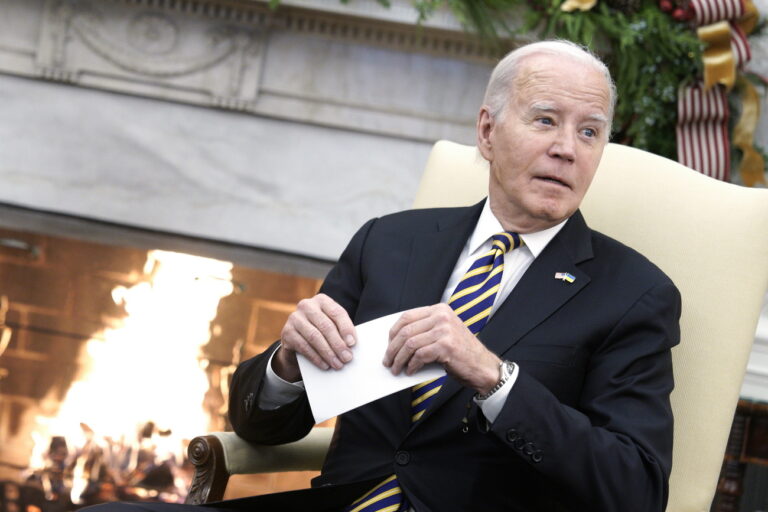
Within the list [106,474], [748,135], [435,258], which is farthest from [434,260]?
[748,135]

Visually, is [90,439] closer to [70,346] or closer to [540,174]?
[70,346]

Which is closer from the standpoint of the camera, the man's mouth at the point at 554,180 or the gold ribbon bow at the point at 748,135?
the man's mouth at the point at 554,180

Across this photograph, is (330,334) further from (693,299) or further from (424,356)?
(693,299)

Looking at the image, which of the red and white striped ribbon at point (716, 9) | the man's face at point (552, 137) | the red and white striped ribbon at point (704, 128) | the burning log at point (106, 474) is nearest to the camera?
the man's face at point (552, 137)

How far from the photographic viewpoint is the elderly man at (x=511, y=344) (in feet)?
4.64

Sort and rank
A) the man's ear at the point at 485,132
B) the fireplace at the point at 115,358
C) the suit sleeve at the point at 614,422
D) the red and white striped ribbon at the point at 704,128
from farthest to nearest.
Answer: the red and white striped ribbon at the point at 704,128
the fireplace at the point at 115,358
the man's ear at the point at 485,132
the suit sleeve at the point at 614,422

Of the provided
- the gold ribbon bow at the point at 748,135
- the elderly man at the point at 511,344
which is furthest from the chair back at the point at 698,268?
the gold ribbon bow at the point at 748,135

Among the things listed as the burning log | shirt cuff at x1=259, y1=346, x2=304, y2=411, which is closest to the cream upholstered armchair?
shirt cuff at x1=259, y1=346, x2=304, y2=411

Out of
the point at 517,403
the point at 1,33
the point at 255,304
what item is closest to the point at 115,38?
the point at 1,33

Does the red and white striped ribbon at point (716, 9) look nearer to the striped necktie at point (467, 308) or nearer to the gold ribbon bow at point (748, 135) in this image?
the gold ribbon bow at point (748, 135)

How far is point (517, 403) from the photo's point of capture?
1396 mm

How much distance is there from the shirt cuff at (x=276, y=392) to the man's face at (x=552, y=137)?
19.1 inches

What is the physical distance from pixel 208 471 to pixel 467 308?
519 mm

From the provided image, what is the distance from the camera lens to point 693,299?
1.78 meters
